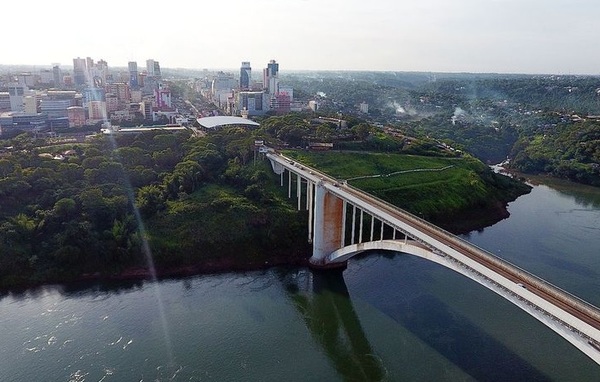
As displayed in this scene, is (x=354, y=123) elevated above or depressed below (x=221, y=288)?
above

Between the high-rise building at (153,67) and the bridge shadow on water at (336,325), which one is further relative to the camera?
the high-rise building at (153,67)

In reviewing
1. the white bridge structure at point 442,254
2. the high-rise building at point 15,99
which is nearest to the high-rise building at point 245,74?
the high-rise building at point 15,99

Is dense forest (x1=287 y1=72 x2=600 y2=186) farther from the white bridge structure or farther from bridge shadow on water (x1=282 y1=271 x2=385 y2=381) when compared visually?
bridge shadow on water (x1=282 y1=271 x2=385 y2=381)

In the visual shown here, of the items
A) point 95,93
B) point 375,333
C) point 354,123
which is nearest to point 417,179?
point 354,123

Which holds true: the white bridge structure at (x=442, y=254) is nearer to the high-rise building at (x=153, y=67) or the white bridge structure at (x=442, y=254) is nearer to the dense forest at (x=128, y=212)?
the dense forest at (x=128, y=212)

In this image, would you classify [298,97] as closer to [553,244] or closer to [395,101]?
[395,101]

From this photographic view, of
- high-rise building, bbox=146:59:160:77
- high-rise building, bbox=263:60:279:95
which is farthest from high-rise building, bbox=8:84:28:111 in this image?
high-rise building, bbox=146:59:160:77

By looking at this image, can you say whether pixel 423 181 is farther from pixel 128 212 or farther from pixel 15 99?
pixel 15 99
